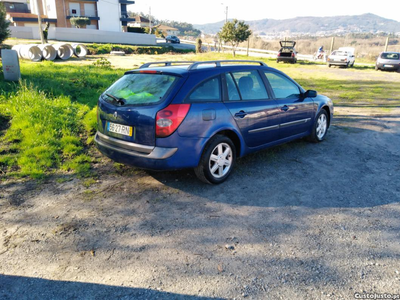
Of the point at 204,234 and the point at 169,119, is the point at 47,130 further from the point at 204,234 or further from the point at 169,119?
the point at 204,234

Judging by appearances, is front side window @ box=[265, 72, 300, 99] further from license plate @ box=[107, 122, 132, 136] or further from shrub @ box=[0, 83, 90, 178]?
shrub @ box=[0, 83, 90, 178]

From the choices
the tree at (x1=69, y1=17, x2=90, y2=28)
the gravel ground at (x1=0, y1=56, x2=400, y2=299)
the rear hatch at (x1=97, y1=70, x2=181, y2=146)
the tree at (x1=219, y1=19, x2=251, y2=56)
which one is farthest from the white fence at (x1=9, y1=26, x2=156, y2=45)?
the rear hatch at (x1=97, y1=70, x2=181, y2=146)

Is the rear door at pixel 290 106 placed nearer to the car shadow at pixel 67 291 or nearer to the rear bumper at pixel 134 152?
the rear bumper at pixel 134 152

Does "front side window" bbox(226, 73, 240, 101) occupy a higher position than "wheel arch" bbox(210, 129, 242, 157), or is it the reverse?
"front side window" bbox(226, 73, 240, 101)

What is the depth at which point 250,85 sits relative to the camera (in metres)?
4.92

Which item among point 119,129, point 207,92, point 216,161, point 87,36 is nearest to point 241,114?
point 207,92

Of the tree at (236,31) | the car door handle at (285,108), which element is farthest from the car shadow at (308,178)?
the tree at (236,31)

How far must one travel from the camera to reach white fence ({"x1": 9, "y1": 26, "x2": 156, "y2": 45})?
41.0 metres

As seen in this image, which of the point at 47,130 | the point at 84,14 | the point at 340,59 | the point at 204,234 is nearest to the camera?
the point at 204,234

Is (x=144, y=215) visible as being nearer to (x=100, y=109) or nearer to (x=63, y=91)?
(x=100, y=109)

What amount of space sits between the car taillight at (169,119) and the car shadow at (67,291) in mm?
1864

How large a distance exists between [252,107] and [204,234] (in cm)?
219

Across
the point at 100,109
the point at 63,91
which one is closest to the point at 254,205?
the point at 100,109

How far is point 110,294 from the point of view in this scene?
249 centimetres
